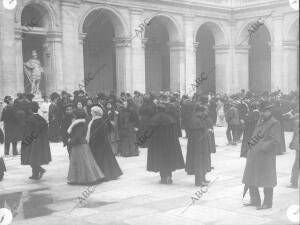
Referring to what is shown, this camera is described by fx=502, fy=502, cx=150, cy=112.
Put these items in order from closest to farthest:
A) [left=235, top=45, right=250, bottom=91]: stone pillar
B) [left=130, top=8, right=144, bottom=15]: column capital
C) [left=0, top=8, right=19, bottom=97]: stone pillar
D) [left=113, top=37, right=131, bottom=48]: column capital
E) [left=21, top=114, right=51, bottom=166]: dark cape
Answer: [left=21, top=114, right=51, bottom=166]: dark cape < [left=0, top=8, right=19, bottom=97]: stone pillar < [left=113, top=37, right=131, bottom=48]: column capital < [left=130, top=8, right=144, bottom=15]: column capital < [left=235, top=45, right=250, bottom=91]: stone pillar

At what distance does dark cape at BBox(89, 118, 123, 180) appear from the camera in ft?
30.5

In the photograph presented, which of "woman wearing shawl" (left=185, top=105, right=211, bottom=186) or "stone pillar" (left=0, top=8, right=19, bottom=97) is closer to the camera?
"woman wearing shawl" (left=185, top=105, right=211, bottom=186)

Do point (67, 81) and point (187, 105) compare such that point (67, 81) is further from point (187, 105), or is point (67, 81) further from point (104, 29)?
point (104, 29)

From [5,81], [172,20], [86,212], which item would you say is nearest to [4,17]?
[5,81]

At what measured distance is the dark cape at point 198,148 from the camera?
8.57 m

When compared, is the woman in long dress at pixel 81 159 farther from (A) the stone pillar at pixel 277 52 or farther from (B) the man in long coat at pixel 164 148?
(A) the stone pillar at pixel 277 52

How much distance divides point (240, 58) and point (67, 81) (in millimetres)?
11336

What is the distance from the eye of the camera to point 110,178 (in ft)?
31.3

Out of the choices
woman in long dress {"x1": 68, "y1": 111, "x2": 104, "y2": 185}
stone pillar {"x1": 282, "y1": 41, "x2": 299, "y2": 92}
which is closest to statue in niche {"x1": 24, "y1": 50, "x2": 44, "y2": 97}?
woman in long dress {"x1": 68, "y1": 111, "x2": 104, "y2": 185}

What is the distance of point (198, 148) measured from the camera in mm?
8570

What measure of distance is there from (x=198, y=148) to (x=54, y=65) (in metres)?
12.5

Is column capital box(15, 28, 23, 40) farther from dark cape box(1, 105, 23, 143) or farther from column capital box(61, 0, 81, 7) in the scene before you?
dark cape box(1, 105, 23, 143)

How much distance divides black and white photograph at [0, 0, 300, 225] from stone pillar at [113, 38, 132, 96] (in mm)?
66

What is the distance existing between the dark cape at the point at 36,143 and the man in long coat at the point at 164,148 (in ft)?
7.11
